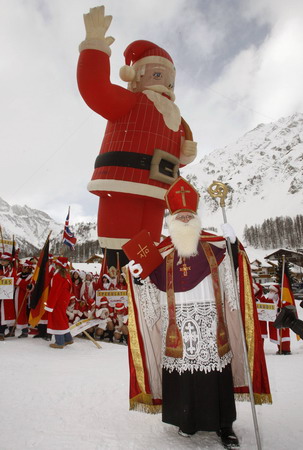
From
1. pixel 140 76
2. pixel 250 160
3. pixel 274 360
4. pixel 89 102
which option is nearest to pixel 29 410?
pixel 274 360

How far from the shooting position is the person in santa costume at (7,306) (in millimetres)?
5270

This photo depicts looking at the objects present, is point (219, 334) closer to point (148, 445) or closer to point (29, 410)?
point (148, 445)

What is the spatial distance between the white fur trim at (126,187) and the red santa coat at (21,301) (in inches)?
91.6

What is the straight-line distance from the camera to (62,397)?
115 inches

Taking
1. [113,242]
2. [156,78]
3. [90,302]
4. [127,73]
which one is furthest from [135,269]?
[156,78]

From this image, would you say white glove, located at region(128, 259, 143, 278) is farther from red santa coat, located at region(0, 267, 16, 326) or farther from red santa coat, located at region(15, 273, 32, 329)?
red santa coat, located at region(15, 273, 32, 329)

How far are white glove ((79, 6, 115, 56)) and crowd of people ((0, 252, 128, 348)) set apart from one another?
4.21m

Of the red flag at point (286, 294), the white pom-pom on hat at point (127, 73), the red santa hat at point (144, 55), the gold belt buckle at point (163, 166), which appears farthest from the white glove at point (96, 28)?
the red flag at point (286, 294)

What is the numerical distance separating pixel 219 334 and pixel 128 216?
4.61 metres

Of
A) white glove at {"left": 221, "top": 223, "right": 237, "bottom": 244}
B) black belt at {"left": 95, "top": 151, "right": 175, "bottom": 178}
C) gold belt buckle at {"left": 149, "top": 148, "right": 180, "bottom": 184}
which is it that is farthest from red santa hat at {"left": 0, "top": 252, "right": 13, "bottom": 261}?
white glove at {"left": 221, "top": 223, "right": 237, "bottom": 244}

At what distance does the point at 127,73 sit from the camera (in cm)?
707

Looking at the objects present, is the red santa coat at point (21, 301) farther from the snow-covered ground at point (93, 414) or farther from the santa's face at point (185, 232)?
the santa's face at point (185, 232)

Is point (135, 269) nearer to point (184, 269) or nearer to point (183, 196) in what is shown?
point (184, 269)

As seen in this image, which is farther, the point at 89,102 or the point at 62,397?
the point at 89,102
